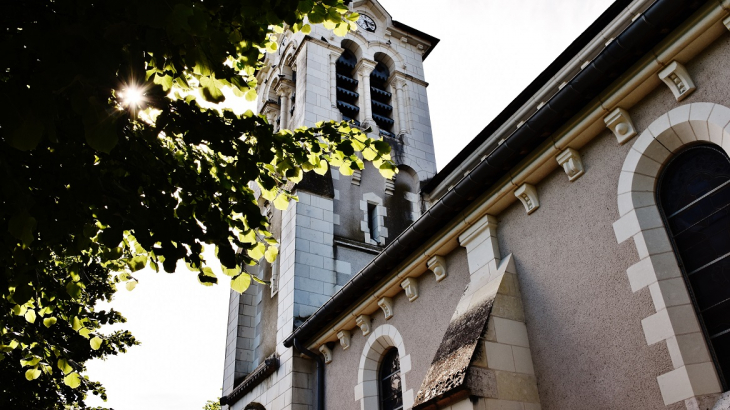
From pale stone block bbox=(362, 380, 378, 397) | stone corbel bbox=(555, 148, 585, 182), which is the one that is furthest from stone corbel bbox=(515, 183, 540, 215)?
pale stone block bbox=(362, 380, 378, 397)

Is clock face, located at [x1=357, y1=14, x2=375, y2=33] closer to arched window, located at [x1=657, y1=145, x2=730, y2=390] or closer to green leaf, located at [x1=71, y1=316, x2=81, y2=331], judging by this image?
arched window, located at [x1=657, y1=145, x2=730, y2=390]

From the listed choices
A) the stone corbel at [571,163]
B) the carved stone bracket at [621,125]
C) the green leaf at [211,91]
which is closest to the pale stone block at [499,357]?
the stone corbel at [571,163]

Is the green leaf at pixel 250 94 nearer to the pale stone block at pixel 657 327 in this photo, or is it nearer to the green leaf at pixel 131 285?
the green leaf at pixel 131 285

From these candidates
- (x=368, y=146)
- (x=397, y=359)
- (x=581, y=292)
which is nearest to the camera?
(x=368, y=146)

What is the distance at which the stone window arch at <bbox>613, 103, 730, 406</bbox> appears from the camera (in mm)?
4684

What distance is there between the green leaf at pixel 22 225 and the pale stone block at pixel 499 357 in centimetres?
411

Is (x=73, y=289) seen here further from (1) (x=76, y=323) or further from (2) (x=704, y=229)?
(2) (x=704, y=229)

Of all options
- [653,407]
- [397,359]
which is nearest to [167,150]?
[653,407]

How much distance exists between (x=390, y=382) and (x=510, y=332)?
337 cm

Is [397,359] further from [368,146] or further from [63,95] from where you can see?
[63,95]

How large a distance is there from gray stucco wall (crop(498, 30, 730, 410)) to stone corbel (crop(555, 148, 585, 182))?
2.6 inches

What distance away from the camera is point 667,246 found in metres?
5.32

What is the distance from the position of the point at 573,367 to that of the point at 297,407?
6.13m

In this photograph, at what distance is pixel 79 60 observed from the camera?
3240 millimetres
